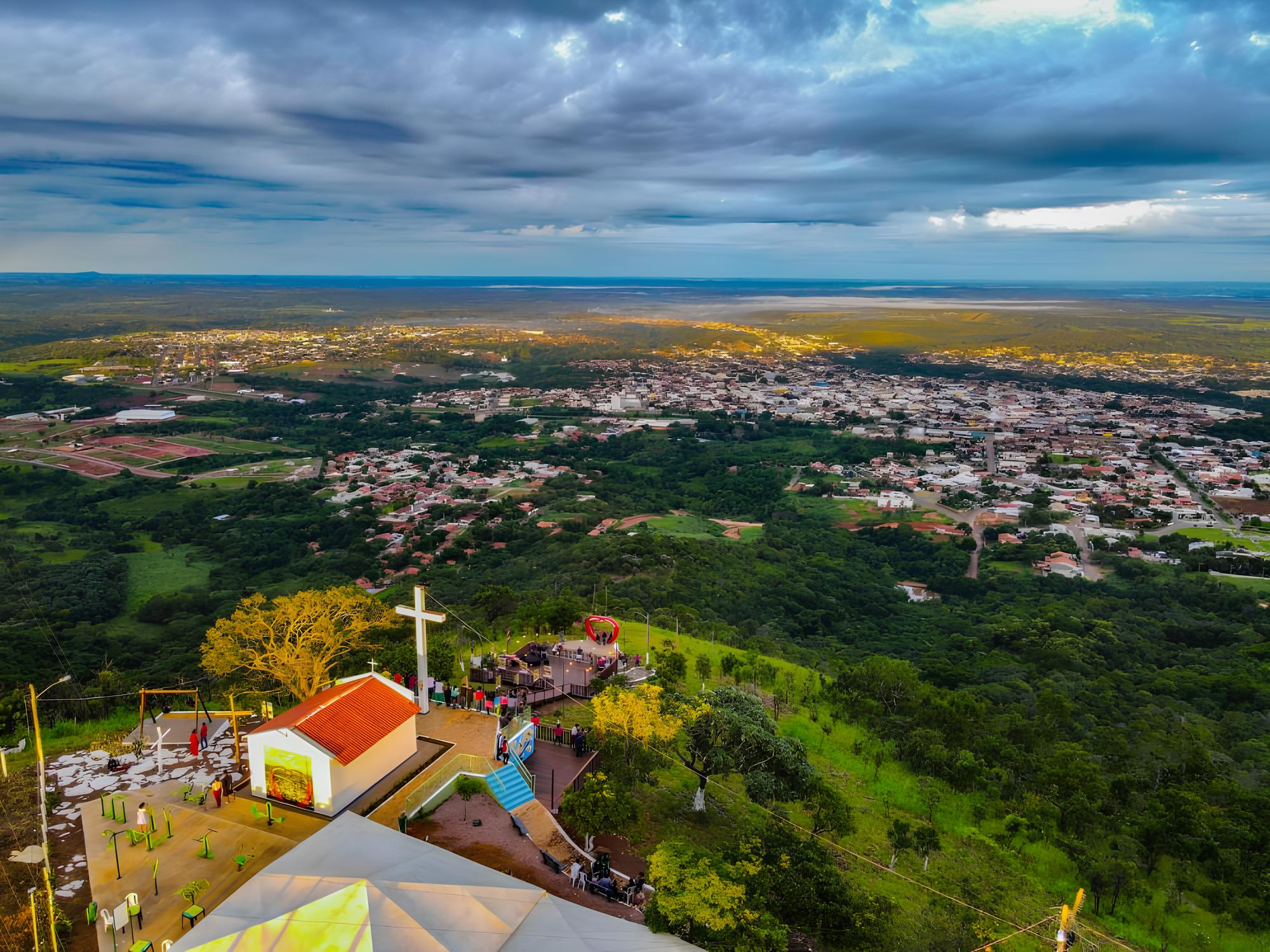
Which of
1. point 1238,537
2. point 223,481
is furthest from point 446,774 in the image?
point 223,481

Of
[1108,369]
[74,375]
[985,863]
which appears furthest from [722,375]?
[985,863]

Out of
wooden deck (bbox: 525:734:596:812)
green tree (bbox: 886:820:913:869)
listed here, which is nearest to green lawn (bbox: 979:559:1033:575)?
green tree (bbox: 886:820:913:869)

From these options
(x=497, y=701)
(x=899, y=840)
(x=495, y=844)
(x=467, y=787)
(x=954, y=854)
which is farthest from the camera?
(x=497, y=701)

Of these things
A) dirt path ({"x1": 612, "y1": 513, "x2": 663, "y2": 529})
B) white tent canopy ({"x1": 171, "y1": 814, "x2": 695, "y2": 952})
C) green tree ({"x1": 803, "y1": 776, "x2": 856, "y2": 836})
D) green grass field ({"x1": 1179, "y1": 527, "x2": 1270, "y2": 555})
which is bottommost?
green grass field ({"x1": 1179, "y1": 527, "x2": 1270, "y2": 555})

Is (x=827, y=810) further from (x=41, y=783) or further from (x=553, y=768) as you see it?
(x=41, y=783)

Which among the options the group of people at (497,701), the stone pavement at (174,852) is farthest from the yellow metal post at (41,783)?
the group of people at (497,701)

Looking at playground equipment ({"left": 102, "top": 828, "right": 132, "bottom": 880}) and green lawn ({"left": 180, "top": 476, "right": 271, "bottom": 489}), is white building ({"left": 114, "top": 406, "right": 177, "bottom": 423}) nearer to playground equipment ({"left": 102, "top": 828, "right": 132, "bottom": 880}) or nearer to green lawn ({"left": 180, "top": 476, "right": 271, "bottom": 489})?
green lawn ({"left": 180, "top": 476, "right": 271, "bottom": 489})
